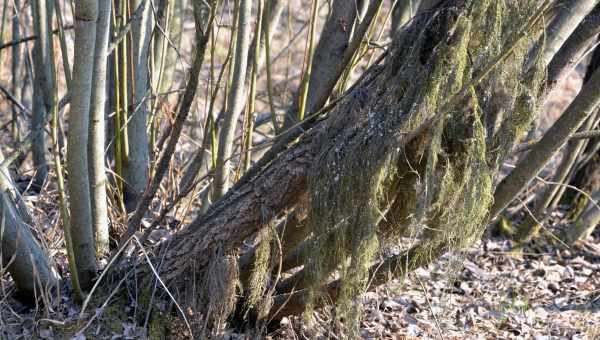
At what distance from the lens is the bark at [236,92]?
294cm

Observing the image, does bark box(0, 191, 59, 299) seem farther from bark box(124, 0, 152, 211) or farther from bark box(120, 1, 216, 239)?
bark box(124, 0, 152, 211)

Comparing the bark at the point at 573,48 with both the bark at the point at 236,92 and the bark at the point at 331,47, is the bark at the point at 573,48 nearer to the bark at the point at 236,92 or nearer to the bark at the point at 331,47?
the bark at the point at 331,47

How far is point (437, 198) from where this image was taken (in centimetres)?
250

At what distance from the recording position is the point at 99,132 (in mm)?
2688

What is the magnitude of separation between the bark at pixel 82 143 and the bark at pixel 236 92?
626mm

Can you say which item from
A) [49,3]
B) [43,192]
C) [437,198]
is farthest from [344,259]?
[43,192]

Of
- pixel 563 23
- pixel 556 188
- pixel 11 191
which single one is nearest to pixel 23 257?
pixel 11 191

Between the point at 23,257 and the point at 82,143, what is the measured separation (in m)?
0.56

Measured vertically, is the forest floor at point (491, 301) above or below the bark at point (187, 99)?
below

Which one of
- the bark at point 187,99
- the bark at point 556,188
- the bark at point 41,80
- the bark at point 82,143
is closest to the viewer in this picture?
the bark at point 82,143

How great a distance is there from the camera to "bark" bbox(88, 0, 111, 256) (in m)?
2.36

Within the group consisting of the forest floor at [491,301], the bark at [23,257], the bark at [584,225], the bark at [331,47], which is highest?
the bark at [331,47]

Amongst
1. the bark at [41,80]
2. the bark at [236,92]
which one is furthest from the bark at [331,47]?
the bark at [41,80]

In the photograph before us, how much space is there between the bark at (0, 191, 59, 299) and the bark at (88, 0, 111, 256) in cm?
31
